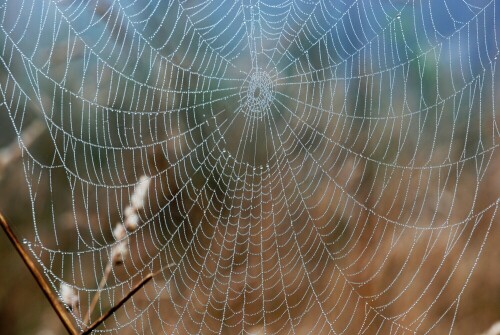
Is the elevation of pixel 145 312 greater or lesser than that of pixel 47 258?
lesser

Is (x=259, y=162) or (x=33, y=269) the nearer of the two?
(x=33, y=269)

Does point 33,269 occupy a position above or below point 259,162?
above

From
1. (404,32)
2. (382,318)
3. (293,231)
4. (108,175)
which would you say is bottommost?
(382,318)

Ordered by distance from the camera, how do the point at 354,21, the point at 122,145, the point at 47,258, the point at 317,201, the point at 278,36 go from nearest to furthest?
the point at 47,258, the point at 122,145, the point at 317,201, the point at 354,21, the point at 278,36

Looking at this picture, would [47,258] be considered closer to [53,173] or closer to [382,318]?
[53,173]

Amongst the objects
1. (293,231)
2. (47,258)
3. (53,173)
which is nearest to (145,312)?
(47,258)

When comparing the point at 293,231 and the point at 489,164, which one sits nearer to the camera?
the point at 489,164

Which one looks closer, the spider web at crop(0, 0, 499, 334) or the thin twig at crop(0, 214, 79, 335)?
the thin twig at crop(0, 214, 79, 335)

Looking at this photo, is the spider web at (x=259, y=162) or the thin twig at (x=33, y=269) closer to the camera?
the thin twig at (x=33, y=269)
